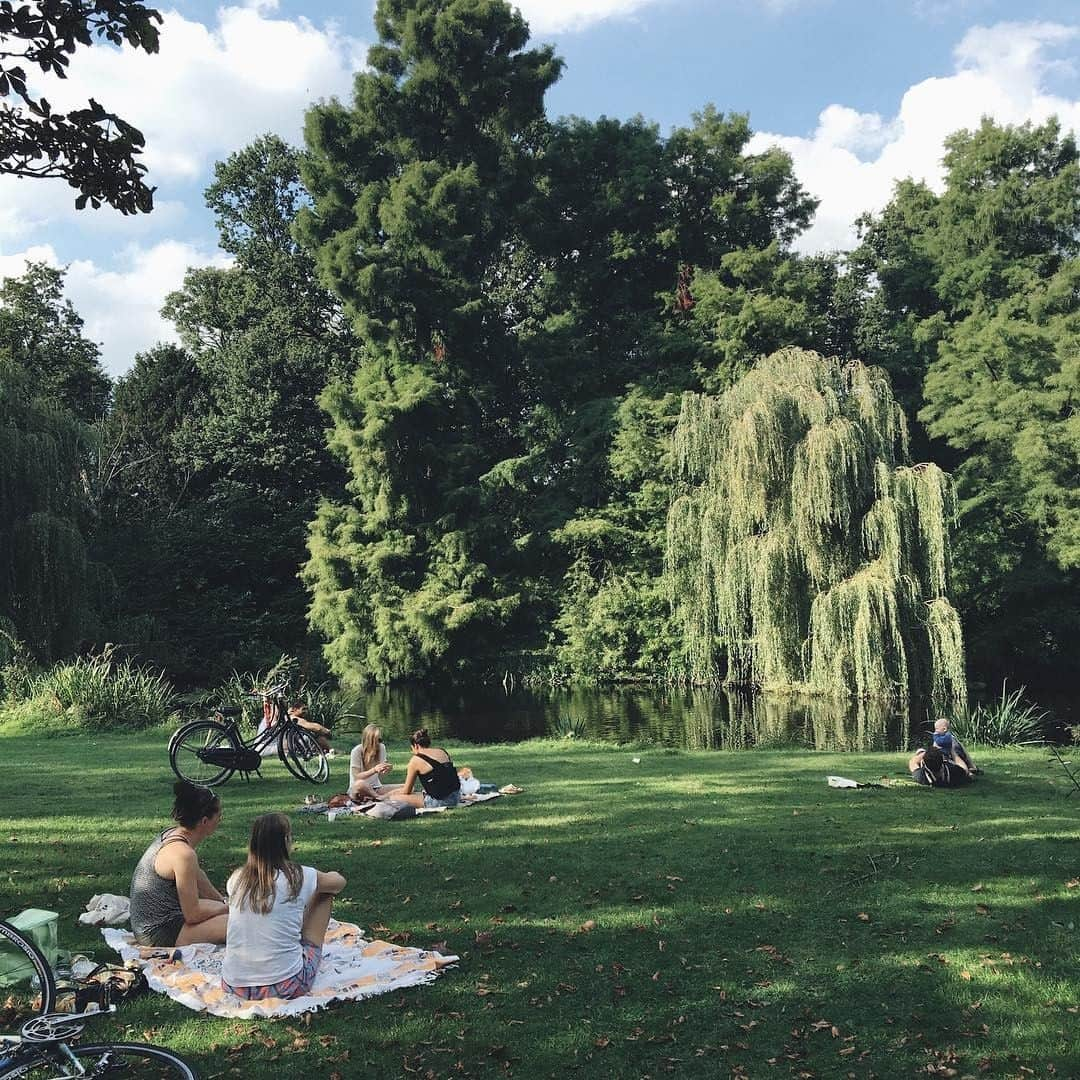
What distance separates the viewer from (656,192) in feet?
113

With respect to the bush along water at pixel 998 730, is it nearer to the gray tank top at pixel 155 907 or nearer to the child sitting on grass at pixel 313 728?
the child sitting on grass at pixel 313 728

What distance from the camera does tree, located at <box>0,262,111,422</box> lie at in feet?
118

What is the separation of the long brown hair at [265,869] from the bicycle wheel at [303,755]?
582cm

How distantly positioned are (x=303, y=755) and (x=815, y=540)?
14.3 m

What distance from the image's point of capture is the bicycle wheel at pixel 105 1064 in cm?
299

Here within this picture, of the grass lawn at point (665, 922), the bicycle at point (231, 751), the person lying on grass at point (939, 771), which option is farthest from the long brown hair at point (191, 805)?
the person lying on grass at point (939, 771)

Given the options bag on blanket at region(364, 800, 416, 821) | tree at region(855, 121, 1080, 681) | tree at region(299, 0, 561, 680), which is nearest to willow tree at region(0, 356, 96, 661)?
tree at region(299, 0, 561, 680)

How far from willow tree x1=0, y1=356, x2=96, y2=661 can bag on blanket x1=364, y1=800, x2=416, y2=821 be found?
15.8 m

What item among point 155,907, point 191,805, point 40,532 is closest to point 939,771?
point 191,805

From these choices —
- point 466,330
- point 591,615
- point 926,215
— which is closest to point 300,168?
point 466,330

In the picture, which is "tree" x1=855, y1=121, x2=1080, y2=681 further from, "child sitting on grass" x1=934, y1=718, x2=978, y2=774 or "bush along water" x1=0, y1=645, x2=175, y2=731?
"bush along water" x1=0, y1=645, x2=175, y2=731

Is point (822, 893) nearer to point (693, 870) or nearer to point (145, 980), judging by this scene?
point (693, 870)

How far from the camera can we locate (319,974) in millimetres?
5016

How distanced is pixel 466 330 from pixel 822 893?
98.4ft
